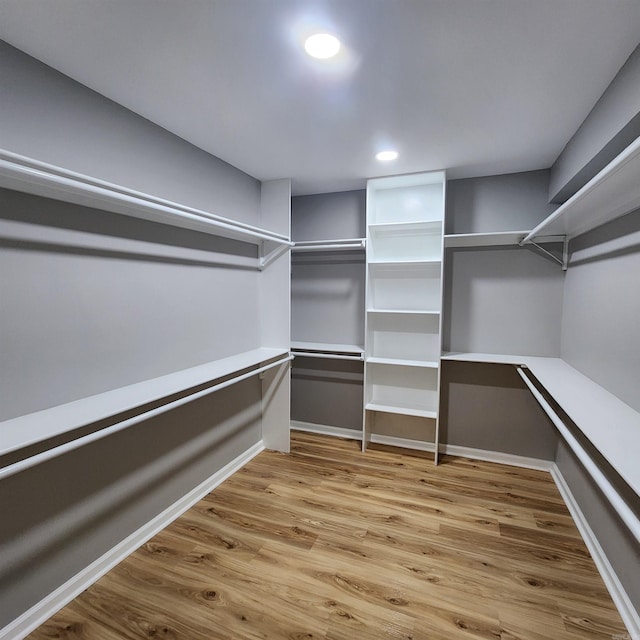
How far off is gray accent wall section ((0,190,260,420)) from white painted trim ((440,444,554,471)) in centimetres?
218

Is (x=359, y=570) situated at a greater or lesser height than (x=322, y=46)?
lesser

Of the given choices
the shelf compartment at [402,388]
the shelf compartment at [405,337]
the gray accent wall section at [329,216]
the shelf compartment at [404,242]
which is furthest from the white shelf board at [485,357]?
the gray accent wall section at [329,216]

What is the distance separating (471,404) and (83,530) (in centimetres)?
279

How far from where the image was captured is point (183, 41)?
4.45ft

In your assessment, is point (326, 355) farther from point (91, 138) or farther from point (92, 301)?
point (91, 138)

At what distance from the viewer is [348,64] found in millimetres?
1476

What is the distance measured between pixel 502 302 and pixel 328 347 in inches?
59.5

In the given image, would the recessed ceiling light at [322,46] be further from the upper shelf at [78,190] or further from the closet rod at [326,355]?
the closet rod at [326,355]

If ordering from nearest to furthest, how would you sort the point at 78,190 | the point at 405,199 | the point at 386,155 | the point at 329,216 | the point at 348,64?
the point at 78,190 → the point at 348,64 → the point at 386,155 → the point at 405,199 → the point at 329,216

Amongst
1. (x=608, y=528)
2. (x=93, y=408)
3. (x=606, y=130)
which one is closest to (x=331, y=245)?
(x=606, y=130)

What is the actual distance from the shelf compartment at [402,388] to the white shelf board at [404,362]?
4.8 inches

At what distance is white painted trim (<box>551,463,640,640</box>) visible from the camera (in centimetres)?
152

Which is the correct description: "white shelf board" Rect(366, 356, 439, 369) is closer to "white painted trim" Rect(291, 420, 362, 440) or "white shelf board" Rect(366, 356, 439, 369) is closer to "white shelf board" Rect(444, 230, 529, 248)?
"white painted trim" Rect(291, 420, 362, 440)

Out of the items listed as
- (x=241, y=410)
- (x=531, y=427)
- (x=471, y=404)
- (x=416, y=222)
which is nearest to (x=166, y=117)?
(x=416, y=222)
